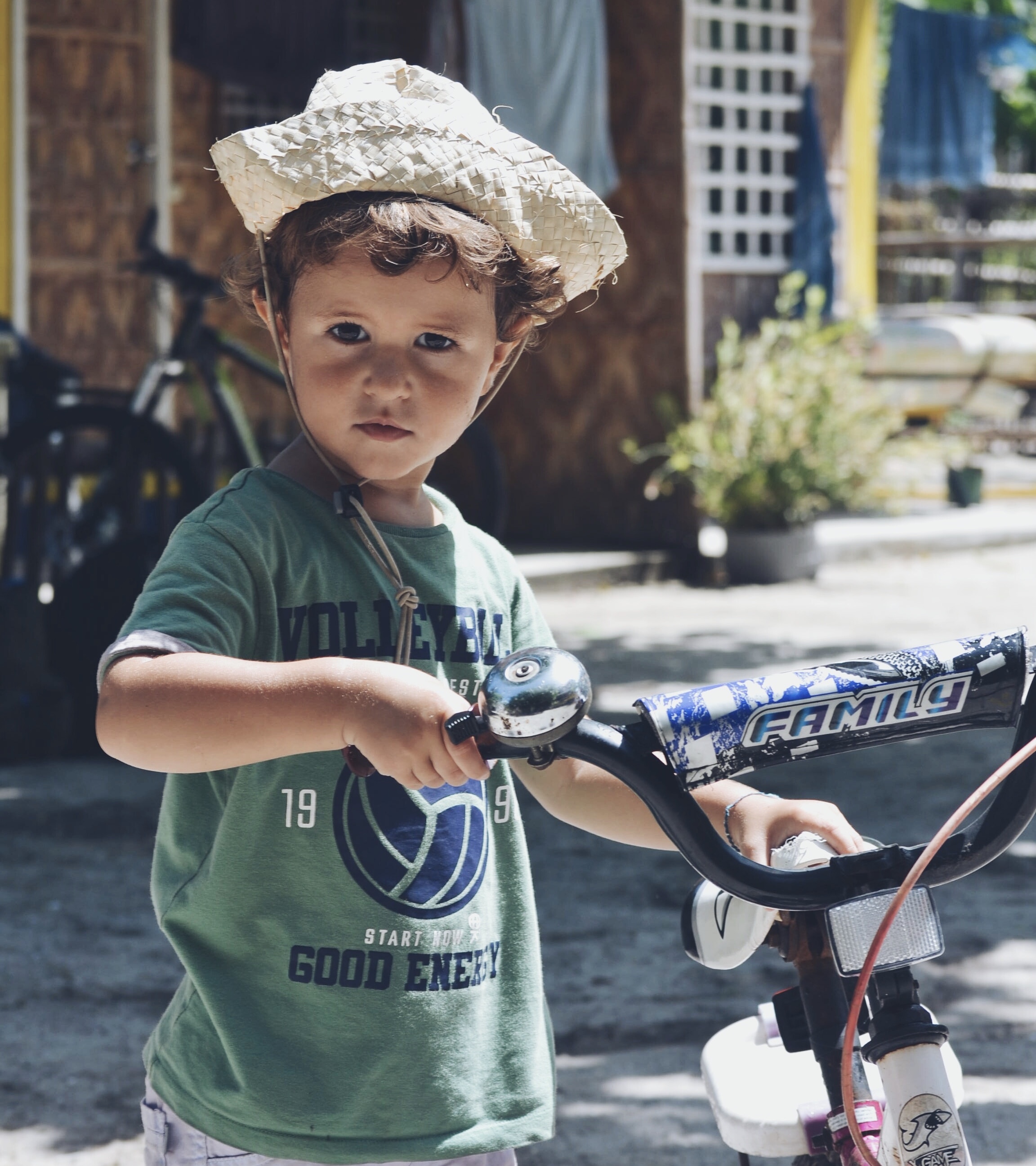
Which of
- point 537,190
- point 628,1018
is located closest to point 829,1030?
point 537,190

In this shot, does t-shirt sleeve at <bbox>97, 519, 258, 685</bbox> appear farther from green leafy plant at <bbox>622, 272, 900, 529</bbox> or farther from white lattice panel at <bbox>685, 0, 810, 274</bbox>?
white lattice panel at <bbox>685, 0, 810, 274</bbox>

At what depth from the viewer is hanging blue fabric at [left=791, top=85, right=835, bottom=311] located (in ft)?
32.3

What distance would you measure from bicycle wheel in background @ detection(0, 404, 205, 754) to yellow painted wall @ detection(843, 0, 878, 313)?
6.49 metres

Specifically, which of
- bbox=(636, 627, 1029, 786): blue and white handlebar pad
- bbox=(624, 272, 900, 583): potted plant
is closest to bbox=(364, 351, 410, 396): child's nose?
bbox=(636, 627, 1029, 786): blue and white handlebar pad

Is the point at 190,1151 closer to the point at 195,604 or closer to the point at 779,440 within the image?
the point at 195,604

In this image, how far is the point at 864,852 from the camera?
1.22 m

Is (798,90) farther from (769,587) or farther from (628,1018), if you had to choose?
(628,1018)

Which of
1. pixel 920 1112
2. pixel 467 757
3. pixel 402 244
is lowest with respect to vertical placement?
pixel 920 1112

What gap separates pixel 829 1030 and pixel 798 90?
9289 millimetres

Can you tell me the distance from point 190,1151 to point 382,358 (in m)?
0.74

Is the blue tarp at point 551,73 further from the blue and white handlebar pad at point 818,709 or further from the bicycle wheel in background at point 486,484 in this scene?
the blue and white handlebar pad at point 818,709

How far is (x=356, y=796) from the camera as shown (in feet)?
5.00

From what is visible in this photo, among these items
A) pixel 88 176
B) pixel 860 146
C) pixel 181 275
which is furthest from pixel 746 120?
pixel 181 275

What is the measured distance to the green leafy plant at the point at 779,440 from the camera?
814 centimetres
